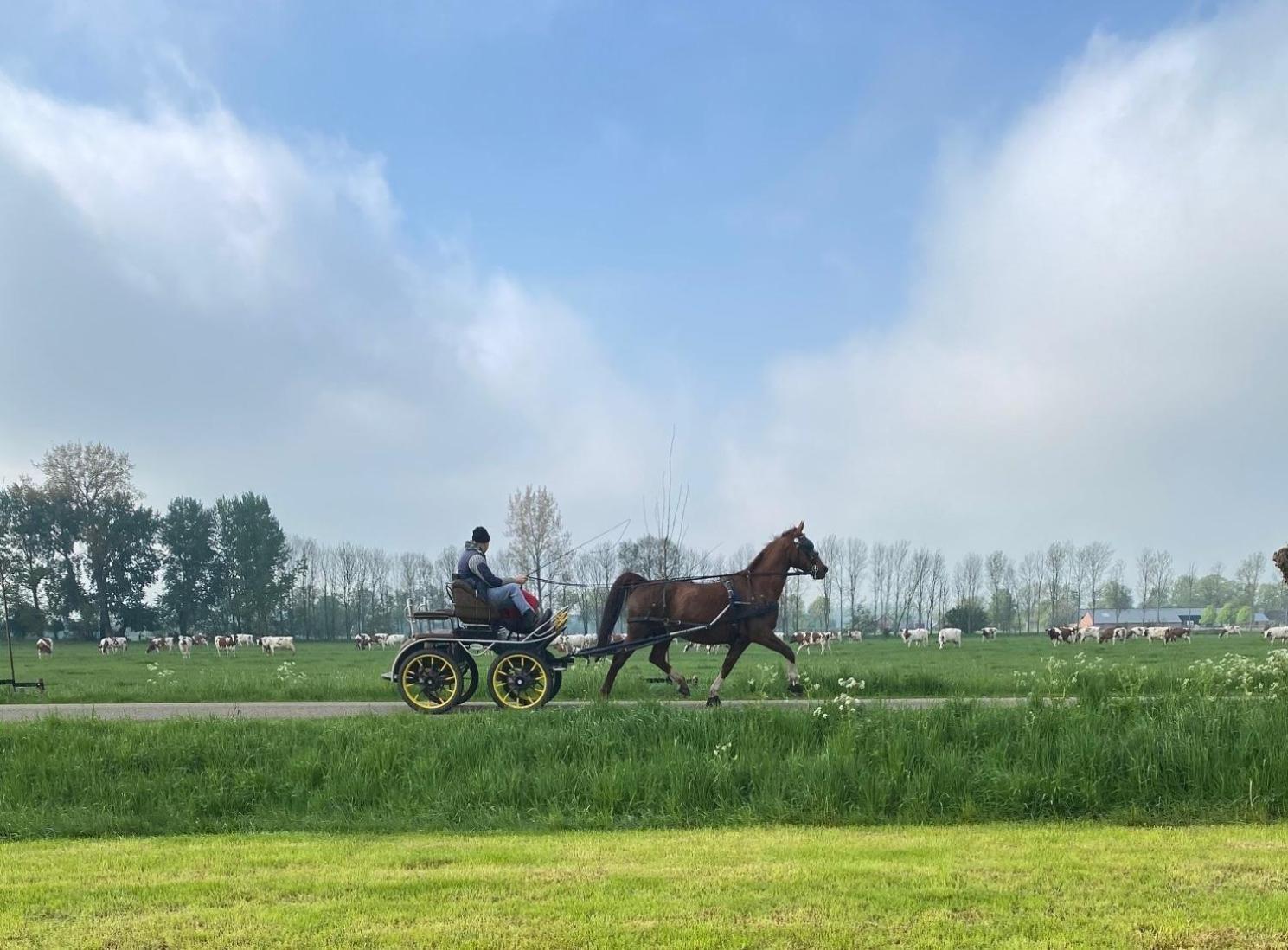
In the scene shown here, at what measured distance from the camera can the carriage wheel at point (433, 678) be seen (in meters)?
13.2

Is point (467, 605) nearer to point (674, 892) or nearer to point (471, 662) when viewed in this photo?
point (471, 662)

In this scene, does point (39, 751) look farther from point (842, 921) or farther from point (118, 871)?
point (842, 921)

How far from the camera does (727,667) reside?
13.9 m

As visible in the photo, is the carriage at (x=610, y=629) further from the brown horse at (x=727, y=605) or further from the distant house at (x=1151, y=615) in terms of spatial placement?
the distant house at (x=1151, y=615)

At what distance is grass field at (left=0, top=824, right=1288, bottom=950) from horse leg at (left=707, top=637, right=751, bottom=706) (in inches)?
205

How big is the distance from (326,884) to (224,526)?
297ft

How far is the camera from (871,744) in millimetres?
9922

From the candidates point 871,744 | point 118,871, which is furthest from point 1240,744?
point 118,871

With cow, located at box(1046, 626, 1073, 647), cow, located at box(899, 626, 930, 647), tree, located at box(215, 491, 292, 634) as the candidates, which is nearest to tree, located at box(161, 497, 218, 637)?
tree, located at box(215, 491, 292, 634)

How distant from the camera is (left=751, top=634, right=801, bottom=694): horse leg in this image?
13922 millimetres

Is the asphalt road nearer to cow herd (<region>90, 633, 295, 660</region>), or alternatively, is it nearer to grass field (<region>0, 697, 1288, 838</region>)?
grass field (<region>0, 697, 1288, 838</region>)

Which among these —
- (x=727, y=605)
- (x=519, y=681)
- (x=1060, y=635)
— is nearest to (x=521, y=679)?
(x=519, y=681)

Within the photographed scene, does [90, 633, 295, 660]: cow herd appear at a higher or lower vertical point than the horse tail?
lower

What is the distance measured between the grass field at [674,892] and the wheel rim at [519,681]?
5.23 metres
